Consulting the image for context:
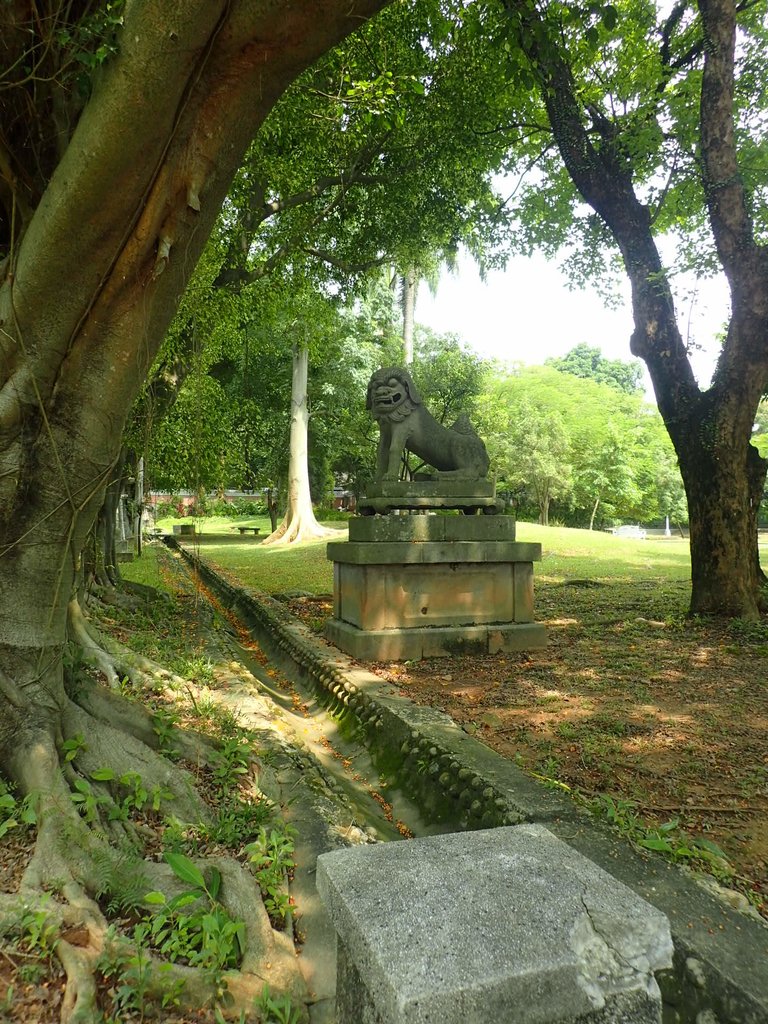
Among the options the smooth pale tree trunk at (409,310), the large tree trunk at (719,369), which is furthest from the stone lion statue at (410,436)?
the smooth pale tree trunk at (409,310)

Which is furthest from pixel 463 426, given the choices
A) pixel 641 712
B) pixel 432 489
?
pixel 641 712

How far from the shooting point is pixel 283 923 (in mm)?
2447

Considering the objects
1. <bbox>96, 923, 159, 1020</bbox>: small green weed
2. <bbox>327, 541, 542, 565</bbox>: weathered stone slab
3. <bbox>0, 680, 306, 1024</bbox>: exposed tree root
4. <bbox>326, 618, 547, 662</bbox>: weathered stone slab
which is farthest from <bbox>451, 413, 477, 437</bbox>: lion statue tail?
<bbox>96, 923, 159, 1020</bbox>: small green weed

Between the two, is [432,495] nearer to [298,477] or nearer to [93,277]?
[93,277]

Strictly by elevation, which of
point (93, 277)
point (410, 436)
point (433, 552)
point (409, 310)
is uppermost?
point (409, 310)

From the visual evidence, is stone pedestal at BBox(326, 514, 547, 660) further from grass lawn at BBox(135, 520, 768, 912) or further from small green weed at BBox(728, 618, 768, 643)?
small green weed at BBox(728, 618, 768, 643)

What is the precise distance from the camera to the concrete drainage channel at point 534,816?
192 centimetres

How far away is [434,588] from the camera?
23.3ft

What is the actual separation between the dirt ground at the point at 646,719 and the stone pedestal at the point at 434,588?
270mm

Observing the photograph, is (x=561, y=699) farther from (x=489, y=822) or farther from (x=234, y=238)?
(x=234, y=238)

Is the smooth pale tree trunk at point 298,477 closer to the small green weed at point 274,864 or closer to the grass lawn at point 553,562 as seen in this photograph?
the grass lawn at point 553,562

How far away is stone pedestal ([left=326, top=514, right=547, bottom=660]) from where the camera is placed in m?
6.84

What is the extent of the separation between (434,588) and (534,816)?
13.6ft


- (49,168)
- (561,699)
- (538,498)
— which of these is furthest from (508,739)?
(538,498)
